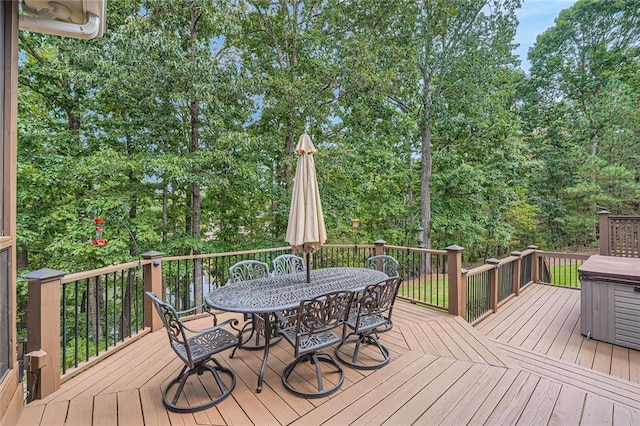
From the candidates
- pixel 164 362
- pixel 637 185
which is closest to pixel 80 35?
pixel 164 362

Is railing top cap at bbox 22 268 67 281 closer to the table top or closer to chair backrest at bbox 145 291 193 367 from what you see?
chair backrest at bbox 145 291 193 367

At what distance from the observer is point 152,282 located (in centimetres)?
352

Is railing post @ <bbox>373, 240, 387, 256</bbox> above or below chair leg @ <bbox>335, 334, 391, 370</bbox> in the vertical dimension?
above

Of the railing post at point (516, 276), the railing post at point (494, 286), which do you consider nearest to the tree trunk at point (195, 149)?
the railing post at point (494, 286)

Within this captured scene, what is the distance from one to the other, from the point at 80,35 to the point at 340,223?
6.31 m

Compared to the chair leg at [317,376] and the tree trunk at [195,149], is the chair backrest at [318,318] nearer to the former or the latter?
the chair leg at [317,376]

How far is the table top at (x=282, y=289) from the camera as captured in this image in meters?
2.48

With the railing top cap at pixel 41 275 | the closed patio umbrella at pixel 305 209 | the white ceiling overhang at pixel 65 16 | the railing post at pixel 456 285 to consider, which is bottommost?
the railing post at pixel 456 285

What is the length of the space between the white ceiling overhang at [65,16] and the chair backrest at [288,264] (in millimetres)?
3058

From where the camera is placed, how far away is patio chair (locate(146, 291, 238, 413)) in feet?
7.09

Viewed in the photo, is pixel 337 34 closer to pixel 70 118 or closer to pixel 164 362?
pixel 70 118

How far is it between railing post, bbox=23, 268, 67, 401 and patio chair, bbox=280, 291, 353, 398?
1915 mm

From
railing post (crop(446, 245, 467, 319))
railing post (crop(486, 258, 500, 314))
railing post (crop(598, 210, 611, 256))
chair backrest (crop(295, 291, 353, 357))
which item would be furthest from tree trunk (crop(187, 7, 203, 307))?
railing post (crop(598, 210, 611, 256))

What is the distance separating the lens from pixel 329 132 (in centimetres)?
882
